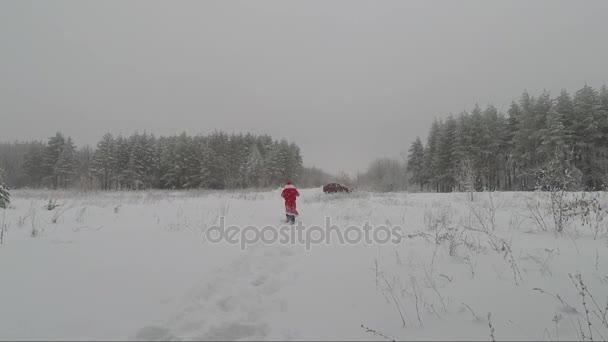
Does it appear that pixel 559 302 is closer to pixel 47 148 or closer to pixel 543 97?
pixel 543 97

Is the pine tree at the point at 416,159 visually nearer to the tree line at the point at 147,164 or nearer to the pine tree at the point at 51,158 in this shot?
the tree line at the point at 147,164

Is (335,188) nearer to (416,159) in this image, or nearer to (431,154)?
(431,154)

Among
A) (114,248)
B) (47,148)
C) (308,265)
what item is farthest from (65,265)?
(47,148)

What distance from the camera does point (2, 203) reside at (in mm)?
8742

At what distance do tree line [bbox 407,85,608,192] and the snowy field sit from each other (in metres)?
18.9

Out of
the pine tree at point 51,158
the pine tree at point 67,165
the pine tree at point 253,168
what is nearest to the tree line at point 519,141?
the pine tree at point 253,168

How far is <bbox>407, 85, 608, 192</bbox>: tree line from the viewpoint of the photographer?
2830 cm

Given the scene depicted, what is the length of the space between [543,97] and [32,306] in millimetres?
44700

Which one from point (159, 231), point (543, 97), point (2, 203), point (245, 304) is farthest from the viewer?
point (543, 97)

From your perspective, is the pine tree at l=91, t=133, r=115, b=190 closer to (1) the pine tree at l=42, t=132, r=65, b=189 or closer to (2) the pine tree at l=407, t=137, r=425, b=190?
(1) the pine tree at l=42, t=132, r=65, b=189

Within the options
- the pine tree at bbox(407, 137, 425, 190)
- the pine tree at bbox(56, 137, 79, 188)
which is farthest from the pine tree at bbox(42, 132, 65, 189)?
the pine tree at bbox(407, 137, 425, 190)

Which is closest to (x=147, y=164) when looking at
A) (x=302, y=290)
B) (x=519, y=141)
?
(x=302, y=290)

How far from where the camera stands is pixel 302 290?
3.36 m

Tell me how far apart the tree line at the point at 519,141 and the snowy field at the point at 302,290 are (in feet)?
62.0
